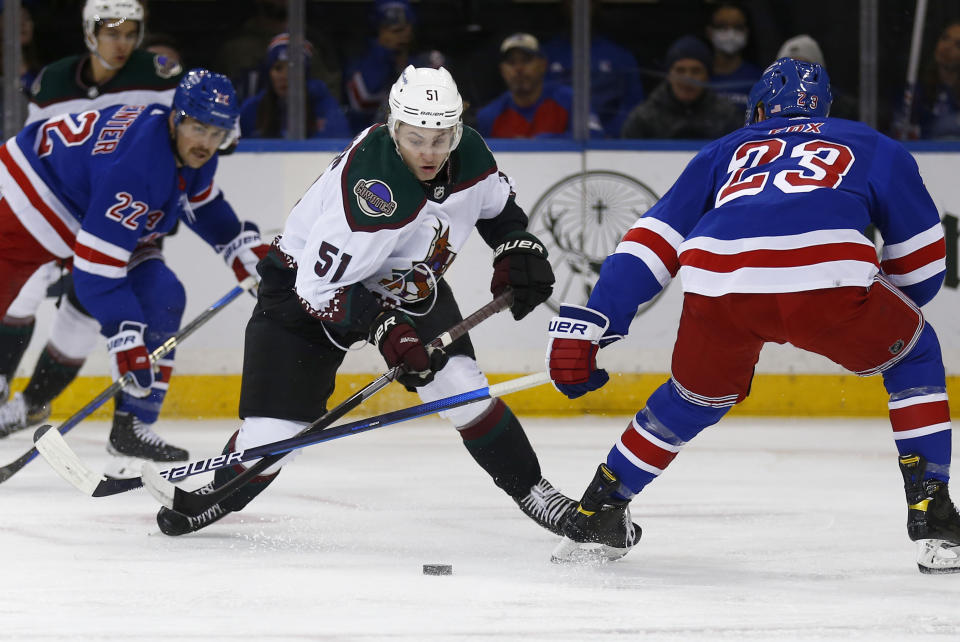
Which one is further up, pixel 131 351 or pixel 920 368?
pixel 920 368

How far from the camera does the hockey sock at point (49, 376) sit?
422 centimetres

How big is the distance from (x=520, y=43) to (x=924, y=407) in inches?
114

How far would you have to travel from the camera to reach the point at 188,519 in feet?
9.44

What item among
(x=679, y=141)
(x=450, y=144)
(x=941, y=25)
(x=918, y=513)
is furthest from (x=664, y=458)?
(x=941, y=25)

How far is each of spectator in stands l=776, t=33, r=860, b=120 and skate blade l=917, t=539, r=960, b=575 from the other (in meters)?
2.83

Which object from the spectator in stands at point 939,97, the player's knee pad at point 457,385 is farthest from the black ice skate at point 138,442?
the spectator in stands at point 939,97

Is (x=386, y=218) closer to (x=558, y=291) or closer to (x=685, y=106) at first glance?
(x=558, y=291)

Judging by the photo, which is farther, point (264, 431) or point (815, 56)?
point (815, 56)

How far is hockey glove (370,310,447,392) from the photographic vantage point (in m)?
2.57

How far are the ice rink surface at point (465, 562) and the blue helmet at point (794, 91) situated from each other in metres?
0.81

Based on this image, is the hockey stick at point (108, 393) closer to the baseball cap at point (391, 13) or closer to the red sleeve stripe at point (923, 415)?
the baseball cap at point (391, 13)

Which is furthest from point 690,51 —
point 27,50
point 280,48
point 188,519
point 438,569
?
point 438,569

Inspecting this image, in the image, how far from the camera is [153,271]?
3850mm

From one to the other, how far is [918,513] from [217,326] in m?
3.03
